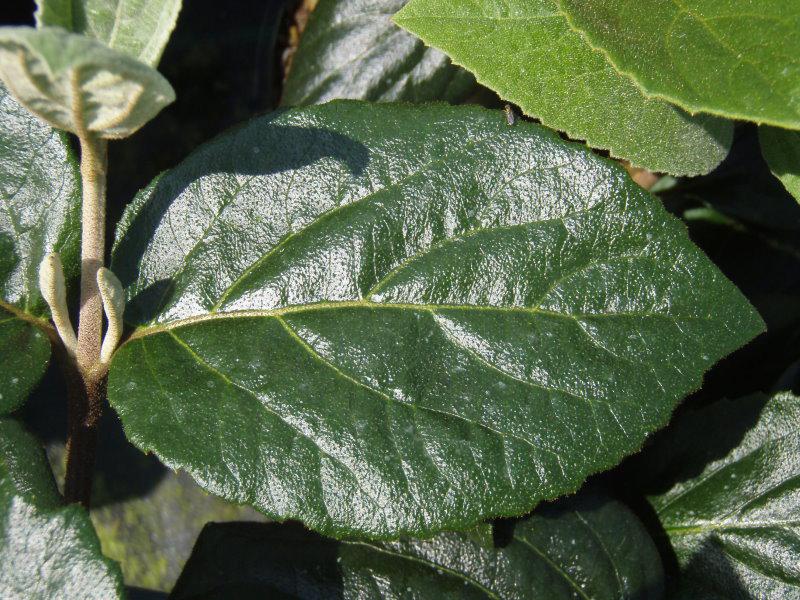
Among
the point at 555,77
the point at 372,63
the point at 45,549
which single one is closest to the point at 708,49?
the point at 555,77

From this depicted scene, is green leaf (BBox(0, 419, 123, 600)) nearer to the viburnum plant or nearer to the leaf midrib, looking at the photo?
the viburnum plant

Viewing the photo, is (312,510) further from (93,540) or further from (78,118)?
(78,118)

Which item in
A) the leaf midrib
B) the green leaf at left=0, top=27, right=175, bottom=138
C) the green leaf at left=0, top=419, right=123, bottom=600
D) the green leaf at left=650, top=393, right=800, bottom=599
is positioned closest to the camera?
the green leaf at left=0, top=27, right=175, bottom=138

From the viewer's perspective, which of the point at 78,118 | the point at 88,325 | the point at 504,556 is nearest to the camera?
the point at 78,118

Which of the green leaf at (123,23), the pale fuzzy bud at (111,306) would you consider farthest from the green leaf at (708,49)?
the pale fuzzy bud at (111,306)

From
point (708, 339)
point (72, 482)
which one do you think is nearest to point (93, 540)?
point (72, 482)

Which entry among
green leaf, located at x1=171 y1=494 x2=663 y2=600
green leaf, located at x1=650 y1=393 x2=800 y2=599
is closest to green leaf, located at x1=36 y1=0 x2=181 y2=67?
green leaf, located at x1=171 y1=494 x2=663 y2=600

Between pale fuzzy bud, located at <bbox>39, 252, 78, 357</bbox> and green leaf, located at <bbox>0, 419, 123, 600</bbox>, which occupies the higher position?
pale fuzzy bud, located at <bbox>39, 252, 78, 357</bbox>

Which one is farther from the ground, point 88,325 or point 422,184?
point 422,184
